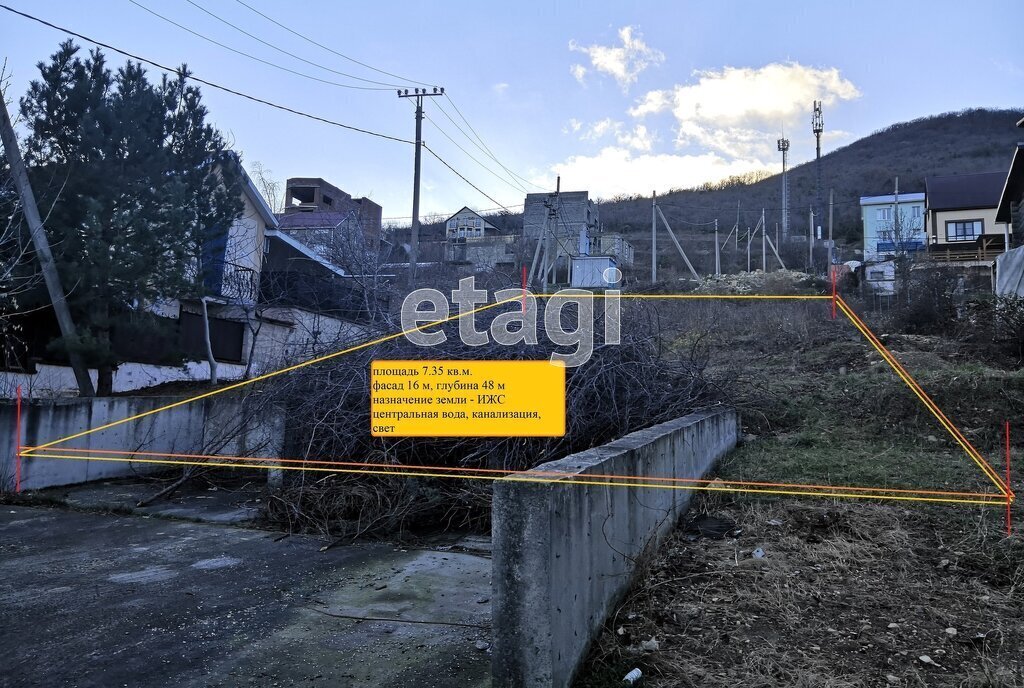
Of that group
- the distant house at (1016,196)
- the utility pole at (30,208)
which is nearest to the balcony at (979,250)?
the distant house at (1016,196)

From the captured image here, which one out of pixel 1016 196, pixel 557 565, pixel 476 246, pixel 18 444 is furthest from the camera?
pixel 476 246

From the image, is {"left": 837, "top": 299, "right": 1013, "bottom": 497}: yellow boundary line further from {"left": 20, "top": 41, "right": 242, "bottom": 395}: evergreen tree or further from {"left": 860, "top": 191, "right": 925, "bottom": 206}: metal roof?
{"left": 860, "top": 191, "right": 925, "bottom": 206}: metal roof

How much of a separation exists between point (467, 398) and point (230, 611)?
2807 millimetres

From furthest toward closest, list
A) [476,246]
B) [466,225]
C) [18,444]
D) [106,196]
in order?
[466,225] < [476,246] < [106,196] < [18,444]

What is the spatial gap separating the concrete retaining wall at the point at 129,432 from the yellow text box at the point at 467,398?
49.9 inches

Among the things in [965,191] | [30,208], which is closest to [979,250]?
[965,191]

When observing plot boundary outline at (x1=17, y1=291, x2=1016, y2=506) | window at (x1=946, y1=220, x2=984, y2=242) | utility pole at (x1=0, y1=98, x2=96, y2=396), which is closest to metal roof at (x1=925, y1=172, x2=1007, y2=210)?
window at (x1=946, y1=220, x2=984, y2=242)

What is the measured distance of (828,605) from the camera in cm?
350

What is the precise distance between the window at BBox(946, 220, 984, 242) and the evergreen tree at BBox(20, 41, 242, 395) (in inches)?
1304

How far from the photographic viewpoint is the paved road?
2.88m

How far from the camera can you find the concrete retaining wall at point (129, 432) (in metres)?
6.84

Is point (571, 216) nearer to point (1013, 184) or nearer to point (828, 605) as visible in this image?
point (1013, 184)

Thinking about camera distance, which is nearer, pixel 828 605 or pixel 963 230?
pixel 828 605

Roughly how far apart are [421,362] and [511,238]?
104 feet
